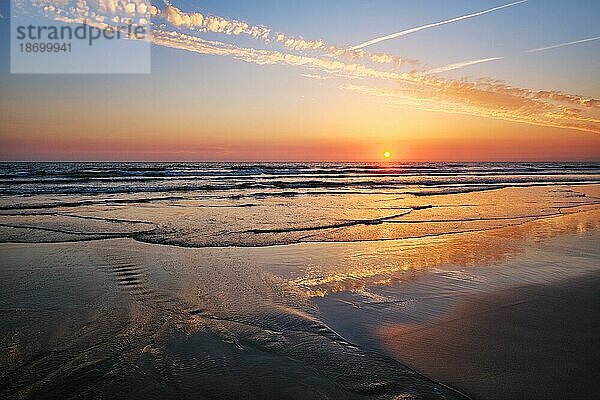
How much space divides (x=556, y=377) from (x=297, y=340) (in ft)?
7.99

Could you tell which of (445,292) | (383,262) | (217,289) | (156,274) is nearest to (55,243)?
(156,274)

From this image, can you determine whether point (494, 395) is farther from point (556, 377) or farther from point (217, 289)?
point (217, 289)

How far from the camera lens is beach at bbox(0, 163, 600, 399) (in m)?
3.56

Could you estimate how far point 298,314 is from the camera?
16.9 ft

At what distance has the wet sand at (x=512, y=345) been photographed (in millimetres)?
3480

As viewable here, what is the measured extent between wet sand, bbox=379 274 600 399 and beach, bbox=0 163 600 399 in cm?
2

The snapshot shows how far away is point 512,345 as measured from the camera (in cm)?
423

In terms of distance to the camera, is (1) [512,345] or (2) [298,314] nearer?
(1) [512,345]

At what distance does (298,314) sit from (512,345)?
2425mm

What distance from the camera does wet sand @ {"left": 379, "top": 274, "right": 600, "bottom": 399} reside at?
3480mm

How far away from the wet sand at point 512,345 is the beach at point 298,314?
0.02 m

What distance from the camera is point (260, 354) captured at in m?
4.07

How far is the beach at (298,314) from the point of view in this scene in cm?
356

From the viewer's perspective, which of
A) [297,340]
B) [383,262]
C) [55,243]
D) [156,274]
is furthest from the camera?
[55,243]
